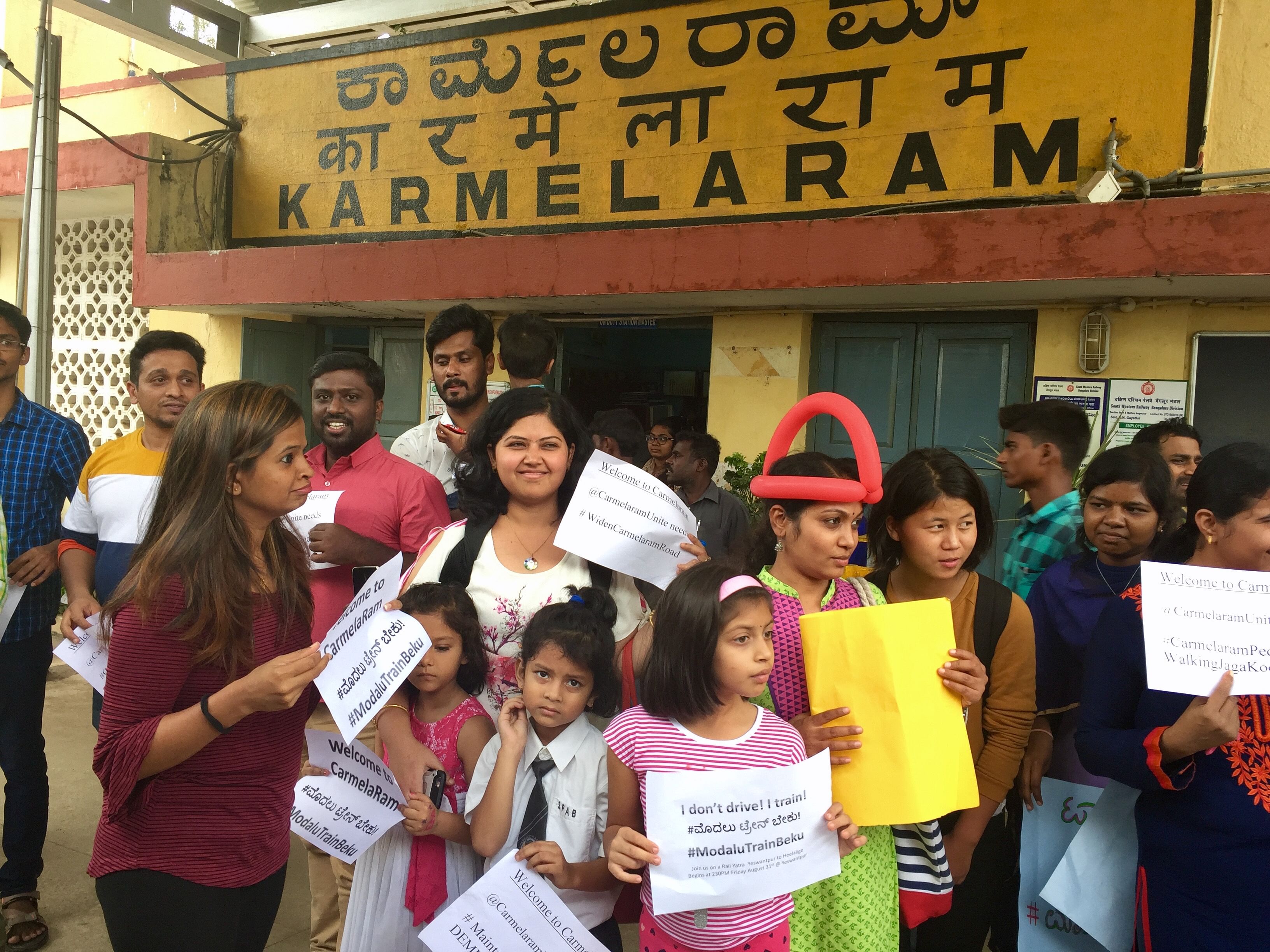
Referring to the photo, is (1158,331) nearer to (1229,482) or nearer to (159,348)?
(1229,482)

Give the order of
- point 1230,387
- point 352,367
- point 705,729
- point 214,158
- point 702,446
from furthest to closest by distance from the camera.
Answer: point 214,158 → point 702,446 → point 1230,387 → point 352,367 → point 705,729

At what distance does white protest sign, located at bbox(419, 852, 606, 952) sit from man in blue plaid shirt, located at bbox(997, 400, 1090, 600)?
6.18 ft

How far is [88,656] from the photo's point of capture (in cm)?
248

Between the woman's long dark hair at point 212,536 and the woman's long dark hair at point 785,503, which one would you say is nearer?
the woman's long dark hair at point 212,536

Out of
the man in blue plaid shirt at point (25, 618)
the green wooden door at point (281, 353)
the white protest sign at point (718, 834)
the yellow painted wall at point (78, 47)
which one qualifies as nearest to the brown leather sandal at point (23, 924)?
the man in blue plaid shirt at point (25, 618)

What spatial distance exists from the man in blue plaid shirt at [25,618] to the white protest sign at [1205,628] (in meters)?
3.23

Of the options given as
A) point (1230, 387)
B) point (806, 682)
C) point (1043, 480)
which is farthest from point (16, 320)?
point (1230, 387)

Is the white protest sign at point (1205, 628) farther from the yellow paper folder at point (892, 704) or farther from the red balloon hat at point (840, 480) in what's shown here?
the red balloon hat at point (840, 480)

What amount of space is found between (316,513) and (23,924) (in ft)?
5.74

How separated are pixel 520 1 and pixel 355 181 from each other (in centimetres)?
194

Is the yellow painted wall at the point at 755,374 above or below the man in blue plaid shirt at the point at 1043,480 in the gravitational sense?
above

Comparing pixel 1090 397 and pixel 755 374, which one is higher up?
pixel 755 374

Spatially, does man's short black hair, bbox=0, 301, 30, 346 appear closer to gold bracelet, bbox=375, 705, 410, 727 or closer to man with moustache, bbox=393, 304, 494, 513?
man with moustache, bbox=393, 304, 494, 513

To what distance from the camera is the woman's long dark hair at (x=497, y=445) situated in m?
2.35
